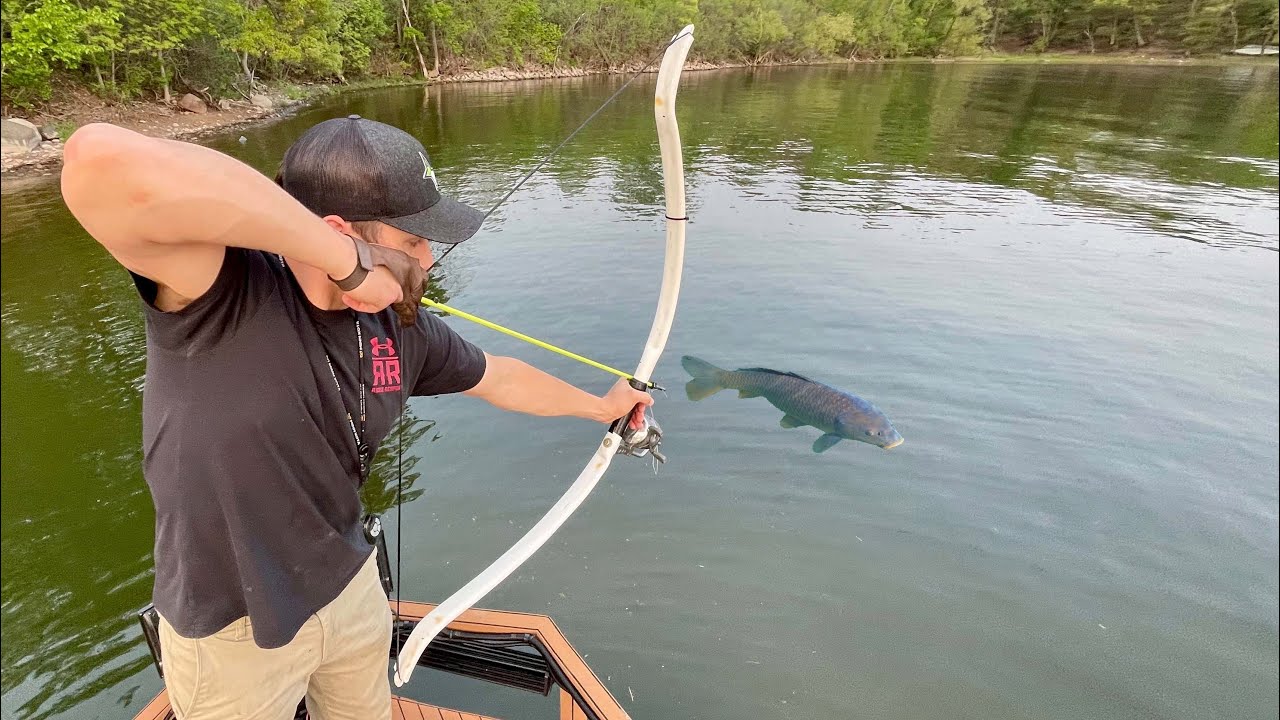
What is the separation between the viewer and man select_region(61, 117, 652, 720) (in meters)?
1.14

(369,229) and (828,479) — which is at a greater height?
(369,229)

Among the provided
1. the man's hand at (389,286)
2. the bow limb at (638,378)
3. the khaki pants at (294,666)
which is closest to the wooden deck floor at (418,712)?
the bow limb at (638,378)

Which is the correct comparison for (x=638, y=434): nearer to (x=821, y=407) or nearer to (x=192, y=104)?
(x=821, y=407)

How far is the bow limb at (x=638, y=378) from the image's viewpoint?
2396 millimetres

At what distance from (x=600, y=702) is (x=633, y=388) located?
53.7 inches

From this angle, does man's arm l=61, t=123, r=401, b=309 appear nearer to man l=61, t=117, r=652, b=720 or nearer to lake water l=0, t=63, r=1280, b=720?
man l=61, t=117, r=652, b=720

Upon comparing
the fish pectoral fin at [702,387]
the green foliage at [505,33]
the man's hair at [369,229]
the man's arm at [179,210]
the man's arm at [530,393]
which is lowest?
the fish pectoral fin at [702,387]

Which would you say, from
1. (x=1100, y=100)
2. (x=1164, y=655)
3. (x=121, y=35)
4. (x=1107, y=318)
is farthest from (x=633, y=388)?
(x=1100, y=100)

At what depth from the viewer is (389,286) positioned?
1.39 meters

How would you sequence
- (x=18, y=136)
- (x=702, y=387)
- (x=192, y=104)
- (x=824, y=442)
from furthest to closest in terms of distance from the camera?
(x=192, y=104) < (x=18, y=136) < (x=702, y=387) < (x=824, y=442)

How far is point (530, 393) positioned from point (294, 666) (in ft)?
3.59

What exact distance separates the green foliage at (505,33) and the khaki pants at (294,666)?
24.7 ft

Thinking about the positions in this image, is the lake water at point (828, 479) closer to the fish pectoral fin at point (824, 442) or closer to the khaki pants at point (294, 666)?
the fish pectoral fin at point (824, 442)

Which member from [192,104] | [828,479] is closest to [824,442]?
[828,479]
